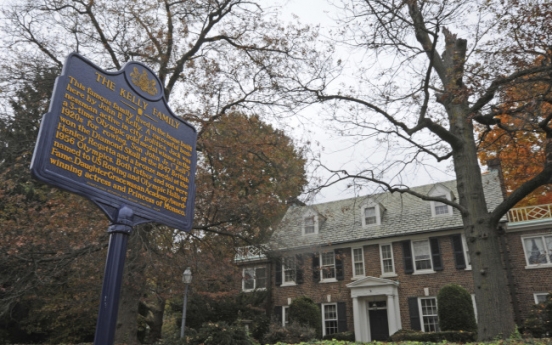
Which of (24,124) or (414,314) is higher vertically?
(24,124)

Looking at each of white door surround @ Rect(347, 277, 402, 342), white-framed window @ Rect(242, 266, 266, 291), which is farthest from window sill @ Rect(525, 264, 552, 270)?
white-framed window @ Rect(242, 266, 266, 291)

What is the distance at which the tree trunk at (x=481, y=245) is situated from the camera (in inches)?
359

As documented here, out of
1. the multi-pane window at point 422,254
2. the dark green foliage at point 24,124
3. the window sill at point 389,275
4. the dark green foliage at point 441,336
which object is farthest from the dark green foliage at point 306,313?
the dark green foliage at point 24,124

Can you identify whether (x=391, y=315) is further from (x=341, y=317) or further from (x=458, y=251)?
(x=458, y=251)

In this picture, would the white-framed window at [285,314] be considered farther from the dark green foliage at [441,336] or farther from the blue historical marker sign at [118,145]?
the blue historical marker sign at [118,145]

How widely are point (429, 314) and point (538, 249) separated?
6.35 metres

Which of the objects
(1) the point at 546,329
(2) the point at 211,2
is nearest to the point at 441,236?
(1) the point at 546,329

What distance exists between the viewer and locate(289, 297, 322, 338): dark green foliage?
79.6 feet

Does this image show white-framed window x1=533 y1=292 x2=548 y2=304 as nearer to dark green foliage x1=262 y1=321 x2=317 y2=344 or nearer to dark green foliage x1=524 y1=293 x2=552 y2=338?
dark green foliage x1=524 y1=293 x2=552 y2=338

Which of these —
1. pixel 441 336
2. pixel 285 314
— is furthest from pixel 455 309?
pixel 285 314

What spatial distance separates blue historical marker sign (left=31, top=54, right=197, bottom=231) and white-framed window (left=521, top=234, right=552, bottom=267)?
21.1 m

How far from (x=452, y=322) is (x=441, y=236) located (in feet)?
16.2

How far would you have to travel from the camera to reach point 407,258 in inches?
944

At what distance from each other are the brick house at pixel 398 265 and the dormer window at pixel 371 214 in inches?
2.5
